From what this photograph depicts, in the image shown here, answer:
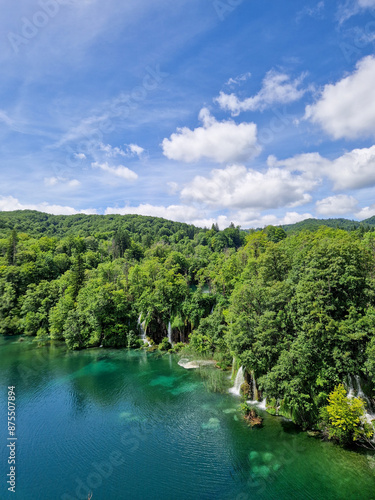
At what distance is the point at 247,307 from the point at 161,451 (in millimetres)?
15251

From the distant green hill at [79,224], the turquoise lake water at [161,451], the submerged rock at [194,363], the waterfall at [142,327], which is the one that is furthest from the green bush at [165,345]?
the distant green hill at [79,224]

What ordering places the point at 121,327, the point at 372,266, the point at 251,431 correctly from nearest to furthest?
the point at 251,431 < the point at 372,266 < the point at 121,327

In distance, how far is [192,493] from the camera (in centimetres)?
1638

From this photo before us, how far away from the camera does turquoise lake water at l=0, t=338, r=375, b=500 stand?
16672mm

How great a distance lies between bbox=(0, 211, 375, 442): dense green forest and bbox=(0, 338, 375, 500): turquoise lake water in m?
3.33

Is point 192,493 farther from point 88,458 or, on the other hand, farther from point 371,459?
point 371,459

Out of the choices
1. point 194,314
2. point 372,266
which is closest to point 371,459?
point 372,266

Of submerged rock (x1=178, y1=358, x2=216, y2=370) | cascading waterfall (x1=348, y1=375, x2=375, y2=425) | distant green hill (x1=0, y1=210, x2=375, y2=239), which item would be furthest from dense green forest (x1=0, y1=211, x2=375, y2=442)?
distant green hill (x1=0, y1=210, x2=375, y2=239)

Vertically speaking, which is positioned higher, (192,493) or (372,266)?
(372,266)

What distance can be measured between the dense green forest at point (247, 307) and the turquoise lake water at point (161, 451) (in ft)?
10.9

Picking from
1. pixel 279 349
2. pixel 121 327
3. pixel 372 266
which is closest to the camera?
pixel 279 349

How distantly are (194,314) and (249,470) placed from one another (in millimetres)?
28301

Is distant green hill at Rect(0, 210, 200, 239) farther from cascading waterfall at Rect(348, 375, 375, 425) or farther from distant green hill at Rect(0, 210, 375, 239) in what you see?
cascading waterfall at Rect(348, 375, 375, 425)

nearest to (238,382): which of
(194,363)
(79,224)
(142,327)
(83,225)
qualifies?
(194,363)
